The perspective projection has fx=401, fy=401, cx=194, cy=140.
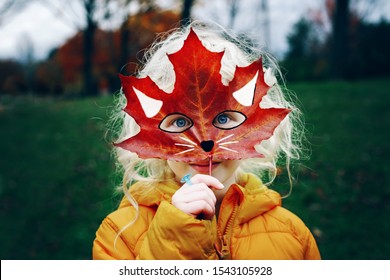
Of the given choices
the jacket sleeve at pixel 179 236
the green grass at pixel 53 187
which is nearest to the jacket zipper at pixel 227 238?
the jacket sleeve at pixel 179 236

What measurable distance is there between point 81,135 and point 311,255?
22.1ft

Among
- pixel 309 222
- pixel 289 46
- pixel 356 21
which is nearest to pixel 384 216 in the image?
pixel 309 222

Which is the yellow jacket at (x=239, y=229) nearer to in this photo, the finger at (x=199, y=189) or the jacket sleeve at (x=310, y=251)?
the jacket sleeve at (x=310, y=251)

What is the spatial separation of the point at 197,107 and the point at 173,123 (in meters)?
0.12

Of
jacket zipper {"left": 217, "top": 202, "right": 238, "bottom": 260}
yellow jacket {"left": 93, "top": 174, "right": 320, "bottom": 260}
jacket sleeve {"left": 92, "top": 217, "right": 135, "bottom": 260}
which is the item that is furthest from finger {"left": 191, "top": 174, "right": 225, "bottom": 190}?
jacket sleeve {"left": 92, "top": 217, "right": 135, "bottom": 260}

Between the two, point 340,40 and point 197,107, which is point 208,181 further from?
point 340,40

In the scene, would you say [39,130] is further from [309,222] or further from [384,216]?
[384,216]

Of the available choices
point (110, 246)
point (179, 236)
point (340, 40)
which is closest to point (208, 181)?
point (179, 236)

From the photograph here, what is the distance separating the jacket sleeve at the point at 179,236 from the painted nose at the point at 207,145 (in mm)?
226

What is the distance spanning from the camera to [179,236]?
53.0 inches

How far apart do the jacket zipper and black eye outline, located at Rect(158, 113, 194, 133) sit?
417mm

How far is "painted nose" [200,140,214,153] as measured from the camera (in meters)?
1.37

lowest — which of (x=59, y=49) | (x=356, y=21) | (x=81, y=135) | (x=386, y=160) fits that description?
(x=386, y=160)
